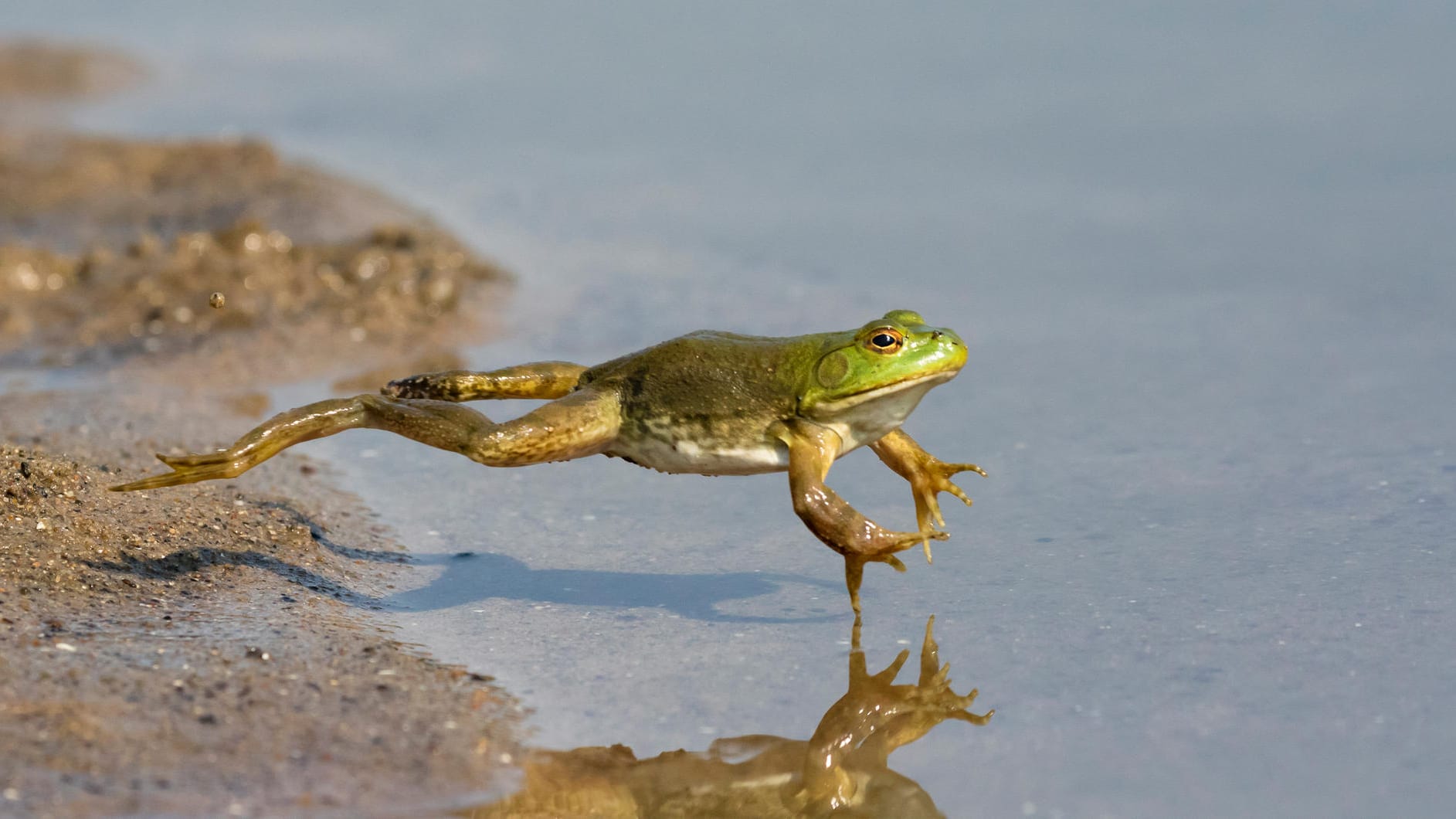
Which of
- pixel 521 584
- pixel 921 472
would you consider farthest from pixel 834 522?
pixel 521 584

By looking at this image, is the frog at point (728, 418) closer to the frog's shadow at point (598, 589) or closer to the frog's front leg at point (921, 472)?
the frog's front leg at point (921, 472)

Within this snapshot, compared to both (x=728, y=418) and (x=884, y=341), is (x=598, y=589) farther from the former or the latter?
(x=884, y=341)

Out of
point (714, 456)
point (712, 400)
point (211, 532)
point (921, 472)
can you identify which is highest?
point (712, 400)

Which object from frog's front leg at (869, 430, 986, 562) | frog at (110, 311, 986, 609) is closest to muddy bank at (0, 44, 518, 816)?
frog at (110, 311, 986, 609)

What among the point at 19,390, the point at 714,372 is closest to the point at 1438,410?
the point at 714,372

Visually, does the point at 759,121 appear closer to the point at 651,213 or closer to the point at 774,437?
the point at 651,213

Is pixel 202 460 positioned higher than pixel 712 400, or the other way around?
pixel 712 400
